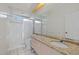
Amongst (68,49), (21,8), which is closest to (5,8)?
(21,8)

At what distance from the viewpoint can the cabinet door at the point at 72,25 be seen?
2057mm

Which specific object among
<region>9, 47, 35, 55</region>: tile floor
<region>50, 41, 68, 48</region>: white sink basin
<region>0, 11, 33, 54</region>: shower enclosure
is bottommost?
<region>9, 47, 35, 55</region>: tile floor

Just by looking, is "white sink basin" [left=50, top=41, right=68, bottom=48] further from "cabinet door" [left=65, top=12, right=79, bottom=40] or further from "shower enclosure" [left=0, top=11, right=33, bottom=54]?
"shower enclosure" [left=0, top=11, right=33, bottom=54]

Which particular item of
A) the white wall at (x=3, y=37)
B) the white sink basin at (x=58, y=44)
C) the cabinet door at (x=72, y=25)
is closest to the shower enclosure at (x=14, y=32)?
the white wall at (x=3, y=37)

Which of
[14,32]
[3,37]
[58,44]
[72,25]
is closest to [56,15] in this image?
[72,25]

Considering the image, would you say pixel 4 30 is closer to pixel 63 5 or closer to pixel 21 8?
pixel 21 8

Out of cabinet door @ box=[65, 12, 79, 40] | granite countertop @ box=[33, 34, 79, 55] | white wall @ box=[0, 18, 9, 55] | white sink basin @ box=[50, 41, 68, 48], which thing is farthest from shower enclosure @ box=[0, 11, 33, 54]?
cabinet door @ box=[65, 12, 79, 40]

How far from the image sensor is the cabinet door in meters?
2.06

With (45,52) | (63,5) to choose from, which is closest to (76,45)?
(45,52)

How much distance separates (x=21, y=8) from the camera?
6.89ft

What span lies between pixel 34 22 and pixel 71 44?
646 millimetres

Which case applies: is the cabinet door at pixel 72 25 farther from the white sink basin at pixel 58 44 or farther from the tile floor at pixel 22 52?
the tile floor at pixel 22 52

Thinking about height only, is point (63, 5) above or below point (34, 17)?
above
